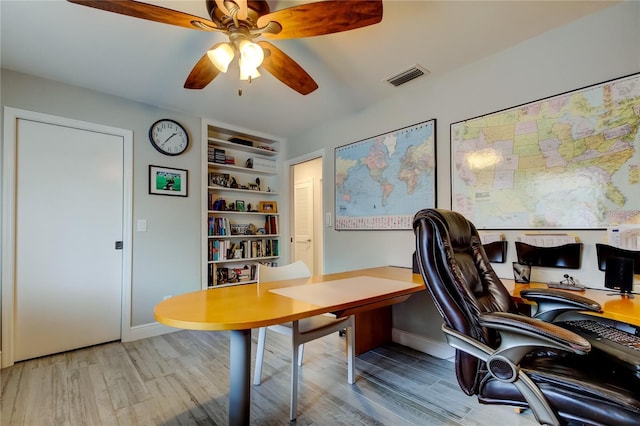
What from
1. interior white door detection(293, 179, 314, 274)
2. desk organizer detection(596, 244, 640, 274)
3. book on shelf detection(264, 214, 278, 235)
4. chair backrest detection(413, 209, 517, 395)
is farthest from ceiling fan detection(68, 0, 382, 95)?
interior white door detection(293, 179, 314, 274)

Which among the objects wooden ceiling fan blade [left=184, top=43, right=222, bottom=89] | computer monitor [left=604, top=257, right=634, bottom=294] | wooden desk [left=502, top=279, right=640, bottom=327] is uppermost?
wooden ceiling fan blade [left=184, top=43, right=222, bottom=89]

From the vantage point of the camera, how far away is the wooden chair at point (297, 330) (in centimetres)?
157

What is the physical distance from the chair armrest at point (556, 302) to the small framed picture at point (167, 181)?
314 centimetres

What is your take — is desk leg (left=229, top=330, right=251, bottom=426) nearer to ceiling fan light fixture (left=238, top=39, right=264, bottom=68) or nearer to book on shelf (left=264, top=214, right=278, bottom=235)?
ceiling fan light fixture (left=238, top=39, right=264, bottom=68)

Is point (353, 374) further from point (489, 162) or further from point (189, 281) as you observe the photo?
point (189, 281)

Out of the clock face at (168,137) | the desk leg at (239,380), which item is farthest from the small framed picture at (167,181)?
the desk leg at (239,380)

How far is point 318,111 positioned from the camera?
10.1 feet

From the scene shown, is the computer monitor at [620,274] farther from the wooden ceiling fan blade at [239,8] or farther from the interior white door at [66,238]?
the interior white door at [66,238]

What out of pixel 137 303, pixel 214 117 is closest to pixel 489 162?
pixel 214 117

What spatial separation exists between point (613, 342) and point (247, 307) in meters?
1.49

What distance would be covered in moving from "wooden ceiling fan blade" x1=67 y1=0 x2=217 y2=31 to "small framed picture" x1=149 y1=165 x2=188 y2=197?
1.87 meters

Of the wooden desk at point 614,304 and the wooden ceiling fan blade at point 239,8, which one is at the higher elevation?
the wooden ceiling fan blade at point 239,8

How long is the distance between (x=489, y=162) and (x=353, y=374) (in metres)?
1.81

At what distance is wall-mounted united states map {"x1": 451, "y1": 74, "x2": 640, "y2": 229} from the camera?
5.24 ft
